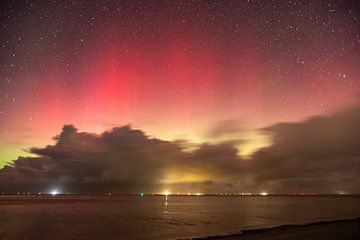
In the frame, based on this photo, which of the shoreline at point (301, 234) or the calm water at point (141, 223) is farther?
the calm water at point (141, 223)

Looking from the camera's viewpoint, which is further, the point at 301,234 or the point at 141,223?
the point at 141,223

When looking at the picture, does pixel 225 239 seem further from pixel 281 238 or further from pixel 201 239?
pixel 281 238

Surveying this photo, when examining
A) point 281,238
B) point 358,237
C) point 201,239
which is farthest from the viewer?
point 201,239

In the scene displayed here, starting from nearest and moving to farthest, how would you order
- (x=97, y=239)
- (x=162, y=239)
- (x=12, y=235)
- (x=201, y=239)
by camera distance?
(x=201, y=239) < (x=162, y=239) < (x=97, y=239) < (x=12, y=235)

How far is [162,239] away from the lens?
40719 mm

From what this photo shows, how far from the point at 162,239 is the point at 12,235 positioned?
20812 mm

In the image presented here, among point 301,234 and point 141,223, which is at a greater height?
point 301,234

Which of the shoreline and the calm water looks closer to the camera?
the shoreline

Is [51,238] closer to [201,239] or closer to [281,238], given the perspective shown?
[201,239]

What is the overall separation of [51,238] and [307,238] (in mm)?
29221

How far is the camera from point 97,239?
43688 mm

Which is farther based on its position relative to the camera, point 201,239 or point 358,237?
point 201,239

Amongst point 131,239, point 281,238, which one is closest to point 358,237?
point 281,238

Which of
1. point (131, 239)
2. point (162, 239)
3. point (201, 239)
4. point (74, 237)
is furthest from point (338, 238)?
point (74, 237)
